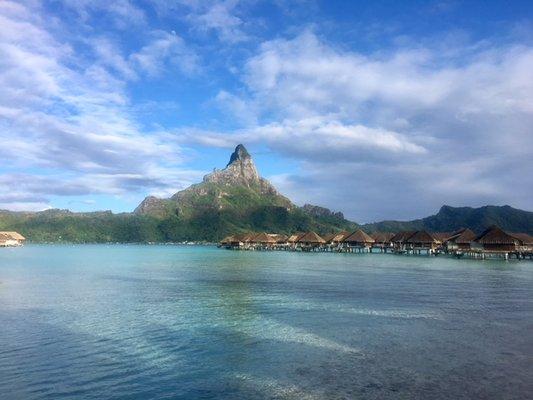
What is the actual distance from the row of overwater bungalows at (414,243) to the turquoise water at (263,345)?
50374mm

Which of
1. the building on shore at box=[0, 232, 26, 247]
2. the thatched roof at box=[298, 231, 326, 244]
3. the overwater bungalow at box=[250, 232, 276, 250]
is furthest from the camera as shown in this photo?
the building on shore at box=[0, 232, 26, 247]

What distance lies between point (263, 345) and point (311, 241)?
9971 cm

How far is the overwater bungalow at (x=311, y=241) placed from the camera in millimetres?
114456

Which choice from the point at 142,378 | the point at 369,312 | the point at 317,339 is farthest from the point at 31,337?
the point at 369,312

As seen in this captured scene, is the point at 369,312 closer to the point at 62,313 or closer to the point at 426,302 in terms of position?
the point at 426,302

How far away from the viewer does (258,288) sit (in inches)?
1286

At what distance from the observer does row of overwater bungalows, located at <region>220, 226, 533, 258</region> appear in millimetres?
75312

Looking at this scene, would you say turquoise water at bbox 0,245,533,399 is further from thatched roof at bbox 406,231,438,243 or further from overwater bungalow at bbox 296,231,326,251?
overwater bungalow at bbox 296,231,326,251

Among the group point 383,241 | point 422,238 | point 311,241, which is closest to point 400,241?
point 383,241

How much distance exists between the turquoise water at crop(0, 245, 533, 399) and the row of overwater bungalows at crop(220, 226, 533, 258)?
50.4 metres

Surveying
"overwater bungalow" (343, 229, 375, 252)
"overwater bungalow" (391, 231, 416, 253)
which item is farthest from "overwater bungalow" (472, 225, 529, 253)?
"overwater bungalow" (343, 229, 375, 252)

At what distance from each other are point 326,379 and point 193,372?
381cm

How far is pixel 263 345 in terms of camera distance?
16109mm

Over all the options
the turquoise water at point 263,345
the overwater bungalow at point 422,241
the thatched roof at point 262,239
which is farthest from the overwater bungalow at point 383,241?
the turquoise water at point 263,345
